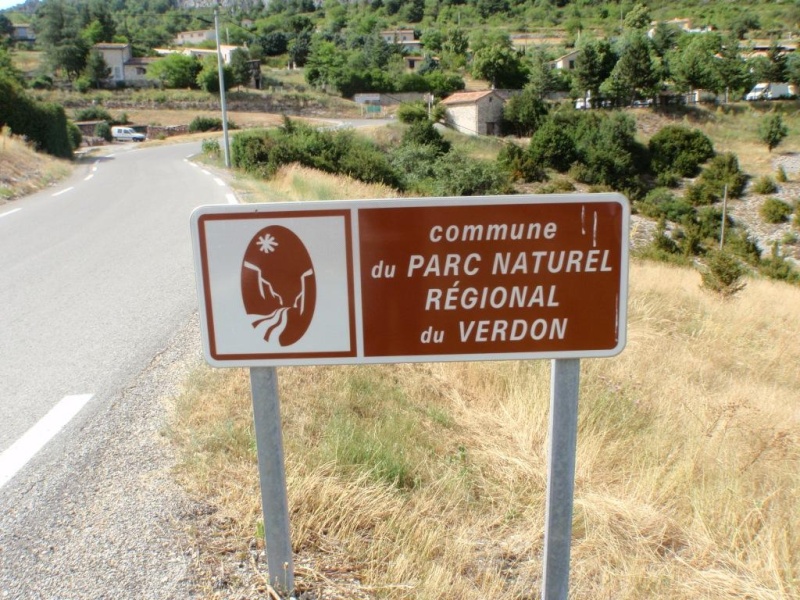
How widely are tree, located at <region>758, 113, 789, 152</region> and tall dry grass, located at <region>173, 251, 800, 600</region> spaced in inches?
2267

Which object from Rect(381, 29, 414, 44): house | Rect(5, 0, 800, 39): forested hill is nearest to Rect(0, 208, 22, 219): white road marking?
Rect(5, 0, 800, 39): forested hill

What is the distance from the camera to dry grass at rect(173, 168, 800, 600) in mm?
2307

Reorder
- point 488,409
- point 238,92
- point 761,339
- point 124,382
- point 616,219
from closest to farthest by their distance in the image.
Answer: point 616,219
point 488,409
point 124,382
point 761,339
point 238,92

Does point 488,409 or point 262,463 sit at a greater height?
point 262,463

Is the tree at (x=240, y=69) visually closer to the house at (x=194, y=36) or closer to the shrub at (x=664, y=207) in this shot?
the shrub at (x=664, y=207)

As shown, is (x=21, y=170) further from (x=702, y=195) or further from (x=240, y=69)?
(x=240, y=69)

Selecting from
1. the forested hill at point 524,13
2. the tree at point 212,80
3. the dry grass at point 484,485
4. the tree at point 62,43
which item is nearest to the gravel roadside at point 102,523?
the dry grass at point 484,485

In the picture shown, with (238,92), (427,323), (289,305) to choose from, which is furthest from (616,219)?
(238,92)

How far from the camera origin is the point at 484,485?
9.40 ft

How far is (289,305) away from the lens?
5.91ft

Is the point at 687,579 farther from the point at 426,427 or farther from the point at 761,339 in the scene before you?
the point at 761,339

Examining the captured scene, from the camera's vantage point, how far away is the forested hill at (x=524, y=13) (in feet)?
374

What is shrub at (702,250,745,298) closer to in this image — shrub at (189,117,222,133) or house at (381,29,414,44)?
shrub at (189,117,222,133)

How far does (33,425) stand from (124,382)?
0.61 meters
